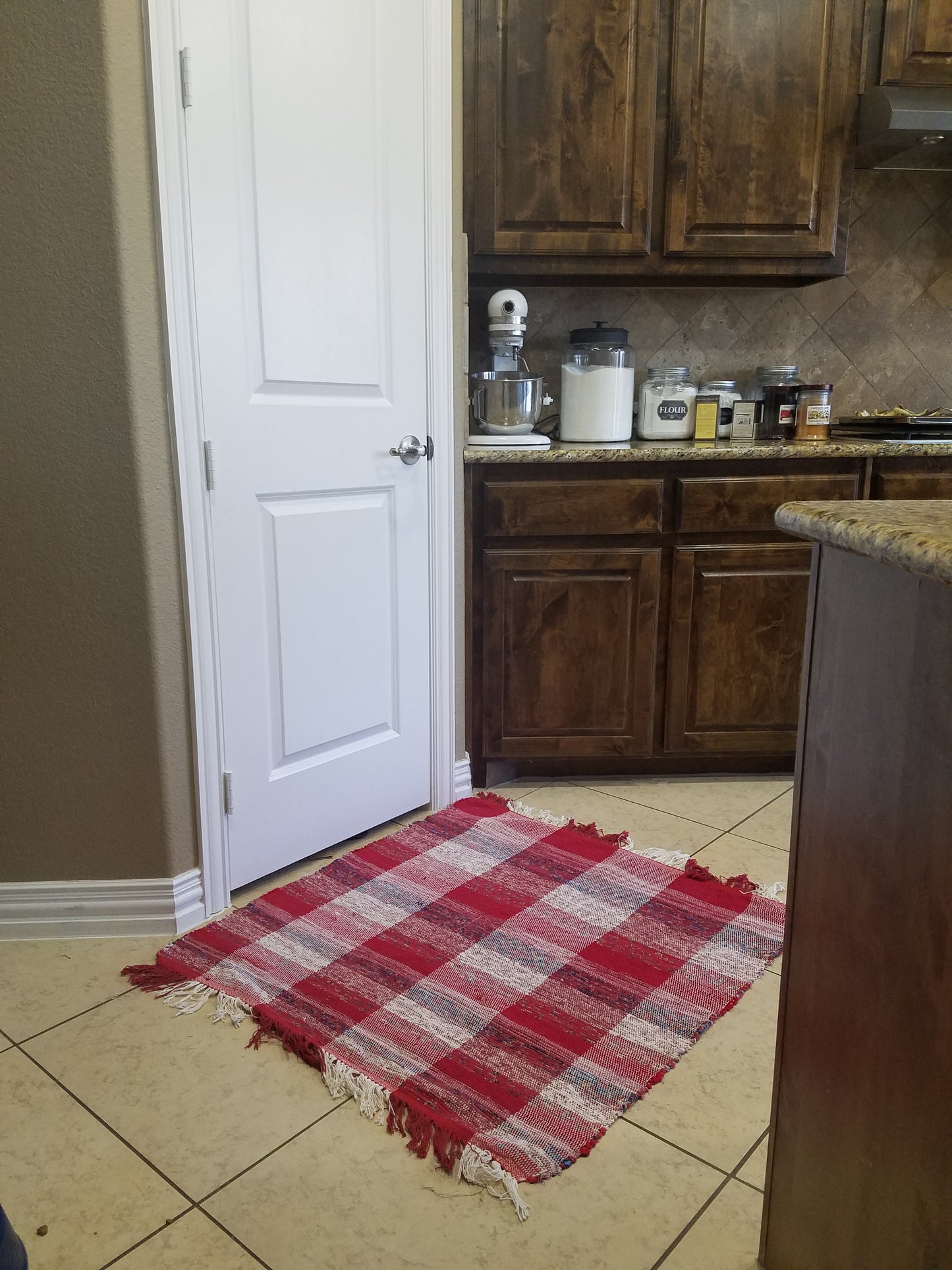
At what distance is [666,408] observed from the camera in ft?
9.18

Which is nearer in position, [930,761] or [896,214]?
[930,761]

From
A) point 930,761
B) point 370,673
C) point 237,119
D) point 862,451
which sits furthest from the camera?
point 862,451

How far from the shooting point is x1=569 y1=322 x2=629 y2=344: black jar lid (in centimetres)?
270

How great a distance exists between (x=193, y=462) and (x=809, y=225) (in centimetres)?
185

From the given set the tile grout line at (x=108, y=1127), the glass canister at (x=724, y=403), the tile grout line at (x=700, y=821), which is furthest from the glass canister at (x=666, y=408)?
the tile grout line at (x=108, y=1127)

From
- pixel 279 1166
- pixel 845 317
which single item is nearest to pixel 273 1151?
pixel 279 1166

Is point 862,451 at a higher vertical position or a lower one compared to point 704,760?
higher

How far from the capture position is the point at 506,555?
8.08 feet

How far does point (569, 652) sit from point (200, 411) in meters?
1.17

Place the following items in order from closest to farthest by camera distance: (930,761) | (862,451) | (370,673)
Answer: (930,761), (370,673), (862,451)

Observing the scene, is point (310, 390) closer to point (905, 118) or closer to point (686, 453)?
point (686, 453)

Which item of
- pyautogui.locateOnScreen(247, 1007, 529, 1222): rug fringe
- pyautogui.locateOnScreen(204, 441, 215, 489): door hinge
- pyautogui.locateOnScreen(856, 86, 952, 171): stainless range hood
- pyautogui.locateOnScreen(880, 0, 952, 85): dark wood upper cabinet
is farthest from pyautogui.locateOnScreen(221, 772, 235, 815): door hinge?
pyautogui.locateOnScreen(880, 0, 952, 85): dark wood upper cabinet

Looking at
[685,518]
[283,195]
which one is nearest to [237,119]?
[283,195]

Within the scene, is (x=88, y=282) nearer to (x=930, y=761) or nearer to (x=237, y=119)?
(x=237, y=119)
